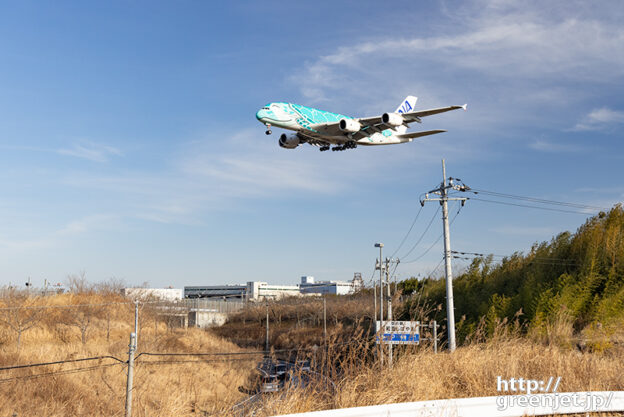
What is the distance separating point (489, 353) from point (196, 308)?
59.6 m

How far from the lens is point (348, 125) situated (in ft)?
74.8

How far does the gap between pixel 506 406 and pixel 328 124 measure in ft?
58.2

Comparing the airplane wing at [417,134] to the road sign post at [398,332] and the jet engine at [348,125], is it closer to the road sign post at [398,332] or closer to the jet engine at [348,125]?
the jet engine at [348,125]

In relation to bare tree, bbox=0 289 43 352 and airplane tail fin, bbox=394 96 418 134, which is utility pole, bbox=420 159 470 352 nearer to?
airplane tail fin, bbox=394 96 418 134

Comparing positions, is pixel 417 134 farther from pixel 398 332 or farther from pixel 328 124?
pixel 398 332

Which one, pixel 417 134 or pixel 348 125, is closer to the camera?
pixel 348 125

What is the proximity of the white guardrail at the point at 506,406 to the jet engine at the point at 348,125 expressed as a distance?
56.0 feet

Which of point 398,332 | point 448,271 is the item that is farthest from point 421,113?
point 398,332

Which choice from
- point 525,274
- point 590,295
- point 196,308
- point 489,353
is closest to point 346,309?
point 196,308

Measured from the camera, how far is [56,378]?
83.8ft

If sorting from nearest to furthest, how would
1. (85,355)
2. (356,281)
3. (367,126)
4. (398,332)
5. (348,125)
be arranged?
(398,332)
(348,125)
(367,126)
(85,355)
(356,281)

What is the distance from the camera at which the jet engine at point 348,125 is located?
74.7ft

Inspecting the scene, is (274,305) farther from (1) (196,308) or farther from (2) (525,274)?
(2) (525,274)

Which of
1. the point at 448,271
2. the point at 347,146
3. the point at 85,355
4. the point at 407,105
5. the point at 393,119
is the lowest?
the point at 85,355
